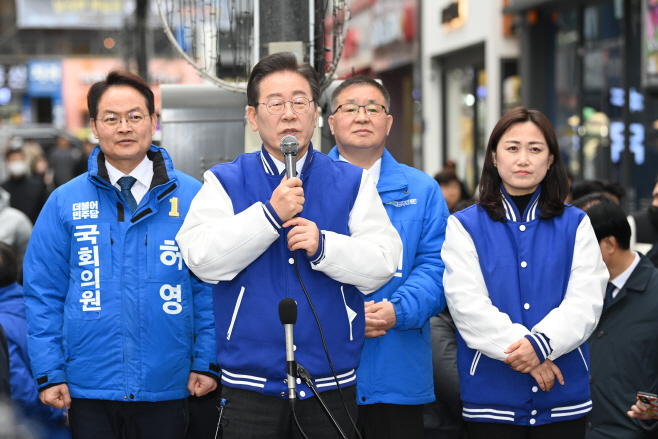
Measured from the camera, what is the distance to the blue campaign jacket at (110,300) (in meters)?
3.23

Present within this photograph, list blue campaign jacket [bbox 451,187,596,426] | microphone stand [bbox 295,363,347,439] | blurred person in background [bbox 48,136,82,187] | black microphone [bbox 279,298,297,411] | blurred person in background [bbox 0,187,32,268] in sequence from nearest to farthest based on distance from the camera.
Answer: black microphone [bbox 279,298,297,411] < microphone stand [bbox 295,363,347,439] < blue campaign jacket [bbox 451,187,596,426] < blurred person in background [bbox 0,187,32,268] < blurred person in background [bbox 48,136,82,187]

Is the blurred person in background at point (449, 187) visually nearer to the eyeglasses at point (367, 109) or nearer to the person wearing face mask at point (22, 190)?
the eyeglasses at point (367, 109)

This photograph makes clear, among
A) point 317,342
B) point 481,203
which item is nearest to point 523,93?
point 481,203

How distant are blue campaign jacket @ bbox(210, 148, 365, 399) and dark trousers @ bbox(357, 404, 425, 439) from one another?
0.75m

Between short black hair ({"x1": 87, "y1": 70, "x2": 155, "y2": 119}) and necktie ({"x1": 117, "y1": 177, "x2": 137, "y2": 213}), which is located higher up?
short black hair ({"x1": 87, "y1": 70, "x2": 155, "y2": 119})

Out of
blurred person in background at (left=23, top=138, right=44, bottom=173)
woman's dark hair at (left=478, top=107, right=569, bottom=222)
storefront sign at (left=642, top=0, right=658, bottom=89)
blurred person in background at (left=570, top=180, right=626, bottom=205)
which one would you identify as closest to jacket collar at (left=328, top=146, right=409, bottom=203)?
woman's dark hair at (left=478, top=107, right=569, bottom=222)

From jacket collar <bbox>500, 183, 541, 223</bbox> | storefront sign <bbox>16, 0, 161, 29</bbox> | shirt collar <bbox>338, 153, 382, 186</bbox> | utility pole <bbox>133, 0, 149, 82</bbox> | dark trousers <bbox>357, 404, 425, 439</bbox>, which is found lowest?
dark trousers <bbox>357, 404, 425, 439</bbox>

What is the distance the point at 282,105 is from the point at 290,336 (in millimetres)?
843

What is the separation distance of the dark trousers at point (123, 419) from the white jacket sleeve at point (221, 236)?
0.94 meters

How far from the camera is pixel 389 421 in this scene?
11.4 ft

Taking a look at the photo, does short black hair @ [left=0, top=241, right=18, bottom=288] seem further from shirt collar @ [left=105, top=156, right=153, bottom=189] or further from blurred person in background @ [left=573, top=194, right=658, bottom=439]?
blurred person in background @ [left=573, top=194, right=658, bottom=439]

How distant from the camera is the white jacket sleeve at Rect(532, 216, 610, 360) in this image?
303 cm

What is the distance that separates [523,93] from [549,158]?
9406mm

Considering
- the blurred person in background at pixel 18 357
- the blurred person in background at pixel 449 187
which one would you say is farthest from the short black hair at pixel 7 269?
the blurred person in background at pixel 449 187
